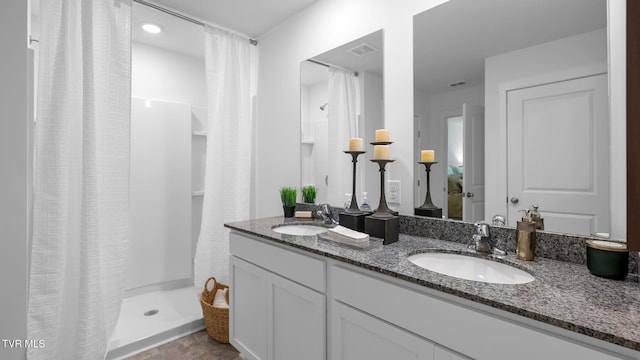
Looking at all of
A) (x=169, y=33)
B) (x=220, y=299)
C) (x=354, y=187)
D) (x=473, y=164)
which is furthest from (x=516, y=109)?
(x=169, y=33)

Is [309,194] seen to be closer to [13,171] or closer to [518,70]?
[518,70]

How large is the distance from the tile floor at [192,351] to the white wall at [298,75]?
1069 millimetres

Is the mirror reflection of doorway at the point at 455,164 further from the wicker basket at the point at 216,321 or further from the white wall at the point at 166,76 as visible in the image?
the white wall at the point at 166,76

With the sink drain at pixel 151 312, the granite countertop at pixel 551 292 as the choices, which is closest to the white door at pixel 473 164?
the granite countertop at pixel 551 292

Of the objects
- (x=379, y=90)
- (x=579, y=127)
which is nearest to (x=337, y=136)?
(x=379, y=90)

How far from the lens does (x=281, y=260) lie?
1491 millimetres

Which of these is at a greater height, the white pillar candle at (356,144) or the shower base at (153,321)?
the white pillar candle at (356,144)

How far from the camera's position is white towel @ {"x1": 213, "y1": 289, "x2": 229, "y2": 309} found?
2.19 meters

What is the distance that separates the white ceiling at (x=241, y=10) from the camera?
2174mm

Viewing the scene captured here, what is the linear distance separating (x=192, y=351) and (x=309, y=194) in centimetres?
136

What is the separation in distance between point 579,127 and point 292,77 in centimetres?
187

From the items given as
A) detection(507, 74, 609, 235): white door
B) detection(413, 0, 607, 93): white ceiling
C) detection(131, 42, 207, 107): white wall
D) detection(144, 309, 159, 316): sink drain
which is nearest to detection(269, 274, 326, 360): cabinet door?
detection(507, 74, 609, 235): white door

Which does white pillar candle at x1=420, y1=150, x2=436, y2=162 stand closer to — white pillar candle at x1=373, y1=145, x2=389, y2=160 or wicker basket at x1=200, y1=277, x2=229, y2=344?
white pillar candle at x1=373, y1=145, x2=389, y2=160

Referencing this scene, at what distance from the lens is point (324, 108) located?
84.5 inches
